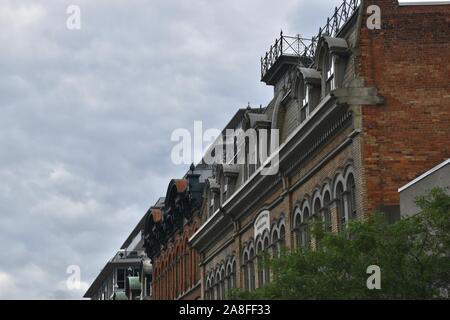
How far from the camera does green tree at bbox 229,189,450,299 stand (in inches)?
878

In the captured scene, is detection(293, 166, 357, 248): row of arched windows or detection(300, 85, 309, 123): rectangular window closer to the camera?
detection(293, 166, 357, 248): row of arched windows

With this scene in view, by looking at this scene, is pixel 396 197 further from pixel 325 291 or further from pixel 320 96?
pixel 325 291

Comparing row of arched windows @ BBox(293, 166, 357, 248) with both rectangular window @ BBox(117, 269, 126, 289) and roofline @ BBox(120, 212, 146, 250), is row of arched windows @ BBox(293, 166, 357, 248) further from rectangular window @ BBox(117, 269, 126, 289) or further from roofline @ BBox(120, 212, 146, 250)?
rectangular window @ BBox(117, 269, 126, 289)

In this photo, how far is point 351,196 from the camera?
3206 cm

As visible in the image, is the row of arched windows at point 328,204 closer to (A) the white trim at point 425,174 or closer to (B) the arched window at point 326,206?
(B) the arched window at point 326,206

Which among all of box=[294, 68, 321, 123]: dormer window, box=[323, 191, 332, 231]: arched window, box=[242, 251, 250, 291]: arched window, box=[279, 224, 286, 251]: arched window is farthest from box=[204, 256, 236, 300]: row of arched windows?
box=[323, 191, 332, 231]: arched window

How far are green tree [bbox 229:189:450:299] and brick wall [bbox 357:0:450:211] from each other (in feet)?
24.1

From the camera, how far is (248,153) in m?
45.2

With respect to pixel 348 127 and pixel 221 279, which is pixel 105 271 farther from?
pixel 348 127

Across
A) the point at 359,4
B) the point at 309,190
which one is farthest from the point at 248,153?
the point at 359,4

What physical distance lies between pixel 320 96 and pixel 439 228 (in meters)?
13.3

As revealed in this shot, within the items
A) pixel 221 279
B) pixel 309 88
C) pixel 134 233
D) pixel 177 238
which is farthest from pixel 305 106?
pixel 134 233

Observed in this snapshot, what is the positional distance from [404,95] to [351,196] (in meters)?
3.32

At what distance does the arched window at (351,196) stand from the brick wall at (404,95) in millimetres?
1120
